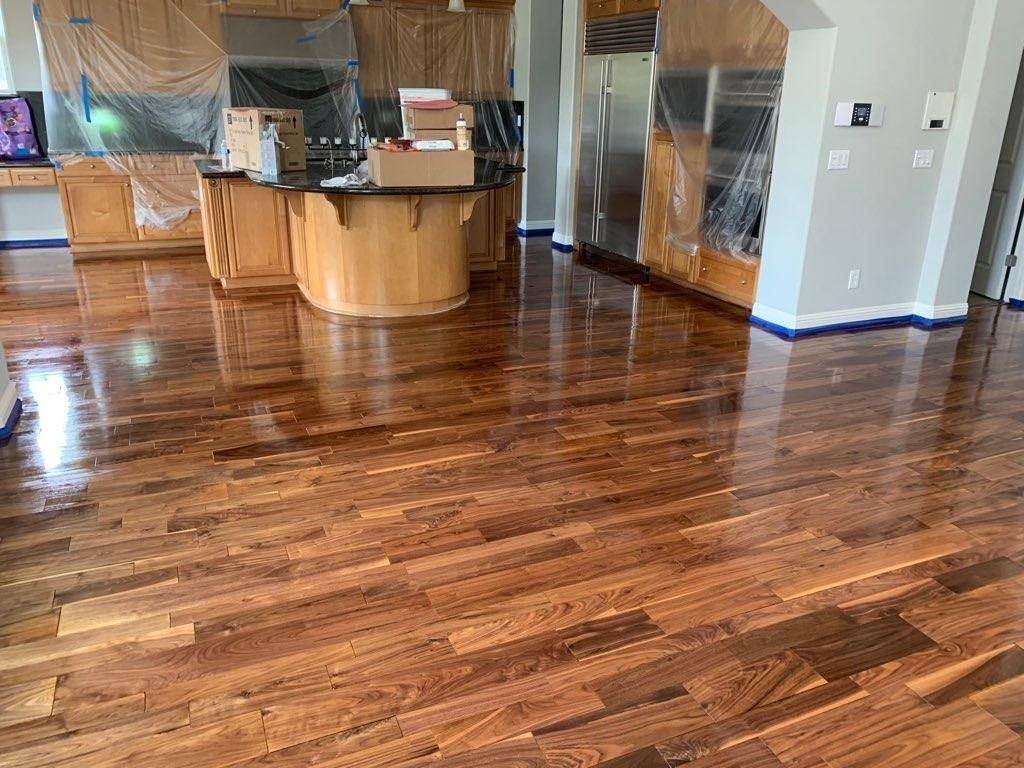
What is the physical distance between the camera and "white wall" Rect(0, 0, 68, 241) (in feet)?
20.7

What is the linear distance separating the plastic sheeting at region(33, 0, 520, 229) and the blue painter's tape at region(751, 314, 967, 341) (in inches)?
148

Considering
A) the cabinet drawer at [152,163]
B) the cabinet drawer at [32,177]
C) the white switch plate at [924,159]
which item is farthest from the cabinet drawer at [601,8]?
the cabinet drawer at [32,177]

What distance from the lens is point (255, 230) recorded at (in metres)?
5.42

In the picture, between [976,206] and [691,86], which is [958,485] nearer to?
[976,206]

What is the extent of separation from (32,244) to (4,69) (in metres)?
1.46

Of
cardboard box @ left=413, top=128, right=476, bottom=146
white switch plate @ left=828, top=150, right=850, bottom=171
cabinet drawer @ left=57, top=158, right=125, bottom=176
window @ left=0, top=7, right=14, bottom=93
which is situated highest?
window @ left=0, top=7, right=14, bottom=93

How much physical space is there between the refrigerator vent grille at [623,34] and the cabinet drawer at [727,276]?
1628 millimetres

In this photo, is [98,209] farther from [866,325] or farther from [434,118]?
[866,325]

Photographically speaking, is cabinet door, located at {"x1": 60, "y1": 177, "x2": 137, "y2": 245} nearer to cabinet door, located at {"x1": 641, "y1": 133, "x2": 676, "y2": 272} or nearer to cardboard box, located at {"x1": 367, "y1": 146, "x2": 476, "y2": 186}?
cardboard box, located at {"x1": 367, "y1": 146, "x2": 476, "y2": 186}

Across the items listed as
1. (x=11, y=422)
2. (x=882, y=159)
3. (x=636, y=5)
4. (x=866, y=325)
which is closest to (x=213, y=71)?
(x=636, y=5)

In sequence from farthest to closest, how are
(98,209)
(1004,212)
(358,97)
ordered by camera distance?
(358,97) < (98,209) < (1004,212)

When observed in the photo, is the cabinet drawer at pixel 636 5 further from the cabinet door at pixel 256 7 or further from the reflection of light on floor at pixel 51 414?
the reflection of light on floor at pixel 51 414

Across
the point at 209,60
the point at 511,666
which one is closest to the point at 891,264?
the point at 511,666

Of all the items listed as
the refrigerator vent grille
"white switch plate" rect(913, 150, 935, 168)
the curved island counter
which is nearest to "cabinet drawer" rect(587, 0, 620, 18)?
the refrigerator vent grille
